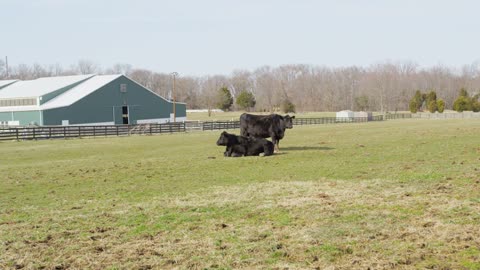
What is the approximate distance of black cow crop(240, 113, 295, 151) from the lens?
21.5m

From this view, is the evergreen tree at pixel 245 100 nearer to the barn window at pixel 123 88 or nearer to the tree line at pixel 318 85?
the tree line at pixel 318 85

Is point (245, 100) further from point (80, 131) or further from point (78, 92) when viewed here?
point (80, 131)

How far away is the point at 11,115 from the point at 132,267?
5789 centimetres

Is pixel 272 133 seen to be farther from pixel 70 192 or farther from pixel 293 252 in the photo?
pixel 293 252

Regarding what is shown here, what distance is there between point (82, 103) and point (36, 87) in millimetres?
12417

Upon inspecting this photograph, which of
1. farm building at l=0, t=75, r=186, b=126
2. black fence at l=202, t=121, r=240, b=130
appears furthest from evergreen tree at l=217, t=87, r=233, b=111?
black fence at l=202, t=121, r=240, b=130

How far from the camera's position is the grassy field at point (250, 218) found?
6031 mm

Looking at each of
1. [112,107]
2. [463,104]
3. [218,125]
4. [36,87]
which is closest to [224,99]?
[463,104]

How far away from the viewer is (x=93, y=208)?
9.60m

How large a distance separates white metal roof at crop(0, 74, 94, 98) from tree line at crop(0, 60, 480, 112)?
52297 millimetres

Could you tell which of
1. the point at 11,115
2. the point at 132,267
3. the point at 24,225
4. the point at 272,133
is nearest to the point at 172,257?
the point at 132,267

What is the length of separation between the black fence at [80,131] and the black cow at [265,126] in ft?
70.0

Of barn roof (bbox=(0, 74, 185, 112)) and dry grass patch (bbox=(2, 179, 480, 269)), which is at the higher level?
barn roof (bbox=(0, 74, 185, 112))

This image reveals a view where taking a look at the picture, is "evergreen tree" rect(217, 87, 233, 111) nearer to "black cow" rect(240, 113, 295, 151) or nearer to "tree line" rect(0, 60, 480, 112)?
"tree line" rect(0, 60, 480, 112)
